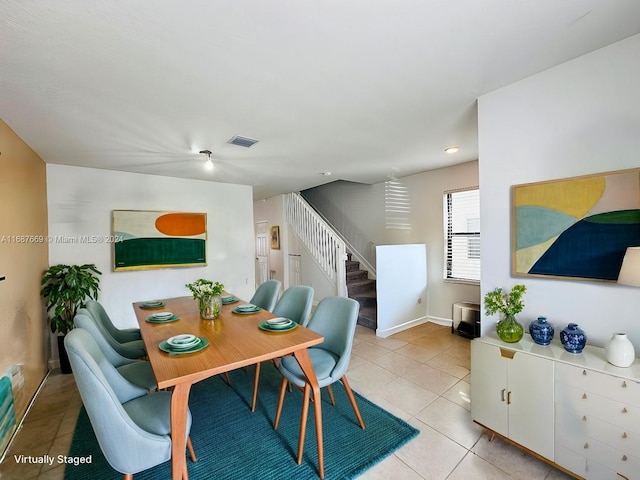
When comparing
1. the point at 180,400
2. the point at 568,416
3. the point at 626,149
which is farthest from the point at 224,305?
the point at 626,149

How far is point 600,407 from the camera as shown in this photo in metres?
1.47

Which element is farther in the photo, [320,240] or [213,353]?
[320,240]

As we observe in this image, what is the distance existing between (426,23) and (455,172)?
3.27 m

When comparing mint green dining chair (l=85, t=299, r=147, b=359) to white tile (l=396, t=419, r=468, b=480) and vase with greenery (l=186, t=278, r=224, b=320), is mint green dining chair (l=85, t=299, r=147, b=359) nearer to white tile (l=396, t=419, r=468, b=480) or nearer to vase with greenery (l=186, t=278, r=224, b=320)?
vase with greenery (l=186, t=278, r=224, b=320)

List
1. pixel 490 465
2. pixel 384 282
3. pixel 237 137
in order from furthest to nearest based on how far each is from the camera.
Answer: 1. pixel 384 282
2. pixel 237 137
3. pixel 490 465

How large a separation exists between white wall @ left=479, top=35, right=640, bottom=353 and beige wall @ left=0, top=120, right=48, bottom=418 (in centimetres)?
381

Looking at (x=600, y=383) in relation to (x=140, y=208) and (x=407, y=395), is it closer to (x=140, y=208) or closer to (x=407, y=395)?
(x=407, y=395)

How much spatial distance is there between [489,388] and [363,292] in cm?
335

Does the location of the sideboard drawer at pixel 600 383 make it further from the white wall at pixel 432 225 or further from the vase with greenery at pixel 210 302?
the white wall at pixel 432 225

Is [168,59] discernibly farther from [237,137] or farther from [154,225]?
[154,225]

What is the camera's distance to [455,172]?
4258 millimetres

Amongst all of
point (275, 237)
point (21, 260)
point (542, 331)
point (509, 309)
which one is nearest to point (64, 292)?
point (21, 260)

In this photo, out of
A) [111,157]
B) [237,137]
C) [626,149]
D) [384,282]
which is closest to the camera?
[626,149]

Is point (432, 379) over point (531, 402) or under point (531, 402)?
under
